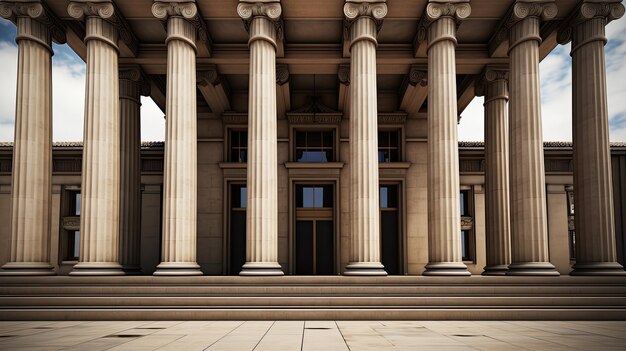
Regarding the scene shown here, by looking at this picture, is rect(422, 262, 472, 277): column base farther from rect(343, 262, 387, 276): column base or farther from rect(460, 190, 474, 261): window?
rect(460, 190, 474, 261): window

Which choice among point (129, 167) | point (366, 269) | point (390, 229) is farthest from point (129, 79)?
point (390, 229)

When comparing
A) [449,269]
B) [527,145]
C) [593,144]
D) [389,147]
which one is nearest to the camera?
[449,269]

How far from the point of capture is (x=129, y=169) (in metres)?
34.0

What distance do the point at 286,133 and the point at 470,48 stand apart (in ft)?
52.2

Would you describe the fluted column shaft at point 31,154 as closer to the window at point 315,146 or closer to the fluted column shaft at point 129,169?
A: the fluted column shaft at point 129,169

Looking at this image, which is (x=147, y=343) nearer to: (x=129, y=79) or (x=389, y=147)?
(x=129, y=79)

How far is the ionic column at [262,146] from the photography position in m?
26.5

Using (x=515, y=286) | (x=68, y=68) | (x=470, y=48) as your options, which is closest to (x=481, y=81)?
(x=470, y=48)

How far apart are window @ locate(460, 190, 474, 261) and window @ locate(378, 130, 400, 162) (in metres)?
7.04

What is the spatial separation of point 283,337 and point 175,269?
1114 cm

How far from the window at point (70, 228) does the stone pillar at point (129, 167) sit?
39.3 feet

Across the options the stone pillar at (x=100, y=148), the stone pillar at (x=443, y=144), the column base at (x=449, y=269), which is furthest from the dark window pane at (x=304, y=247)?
the stone pillar at (x=100, y=148)

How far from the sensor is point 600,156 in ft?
92.4

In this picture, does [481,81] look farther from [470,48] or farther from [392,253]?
[392,253]
